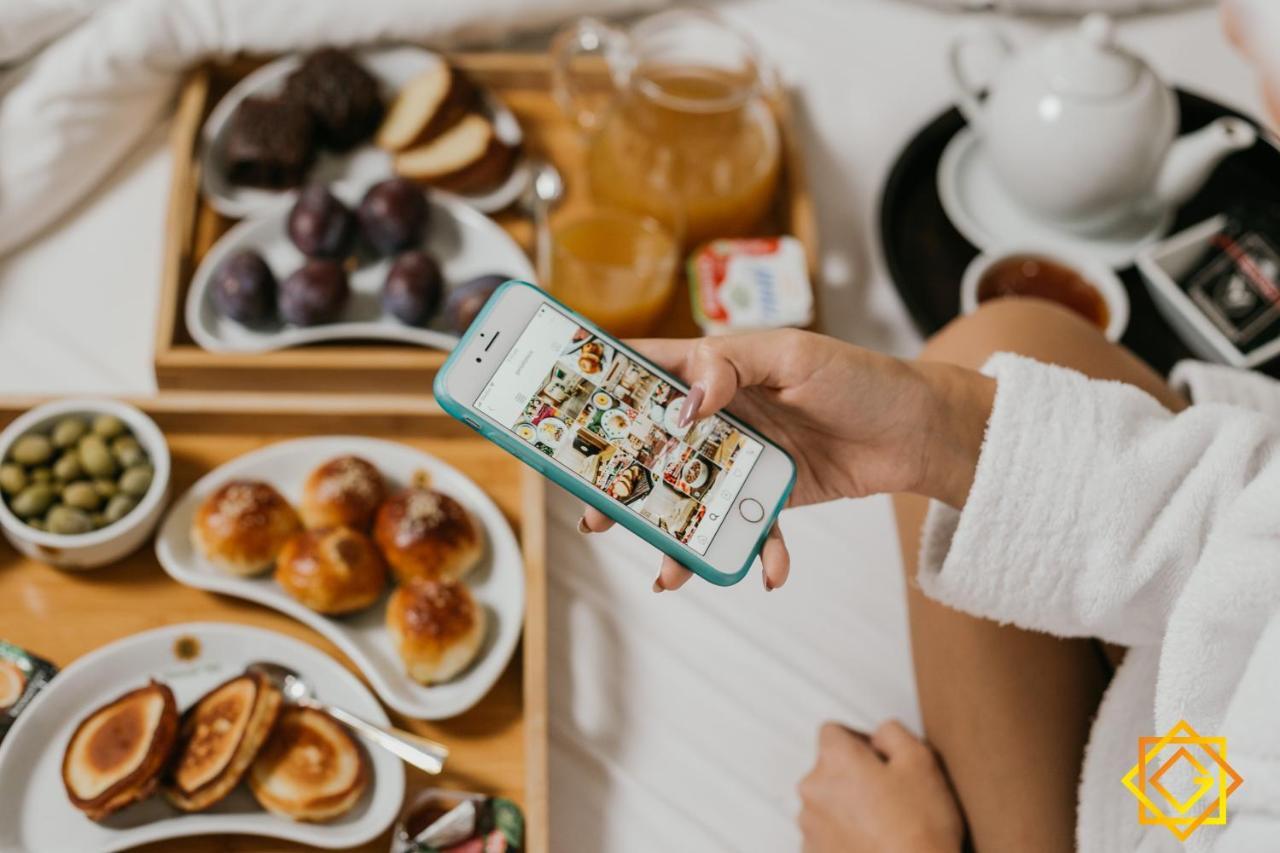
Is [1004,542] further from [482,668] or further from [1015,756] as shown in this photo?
[482,668]

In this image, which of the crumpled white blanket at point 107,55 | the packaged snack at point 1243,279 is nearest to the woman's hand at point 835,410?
the packaged snack at point 1243,279

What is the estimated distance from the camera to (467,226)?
108 centimetres

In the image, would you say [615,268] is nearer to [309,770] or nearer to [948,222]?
[948,222]

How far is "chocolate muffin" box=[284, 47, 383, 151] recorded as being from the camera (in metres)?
1.08

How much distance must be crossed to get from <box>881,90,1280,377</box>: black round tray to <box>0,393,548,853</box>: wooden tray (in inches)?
17.7

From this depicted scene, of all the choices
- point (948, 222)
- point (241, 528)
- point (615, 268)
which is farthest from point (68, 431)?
point (948, 222)

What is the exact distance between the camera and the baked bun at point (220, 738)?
707mm

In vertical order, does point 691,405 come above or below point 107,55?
above

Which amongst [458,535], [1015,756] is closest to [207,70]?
[458,535]

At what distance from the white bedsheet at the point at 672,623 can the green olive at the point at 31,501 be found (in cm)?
19

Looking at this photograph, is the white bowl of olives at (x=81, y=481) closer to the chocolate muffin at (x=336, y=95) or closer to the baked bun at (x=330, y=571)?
the baked bun at (x=330, y=571)

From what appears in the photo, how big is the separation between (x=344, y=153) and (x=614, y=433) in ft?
2.00

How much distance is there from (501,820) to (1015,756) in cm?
35

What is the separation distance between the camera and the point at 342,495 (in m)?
0.85
